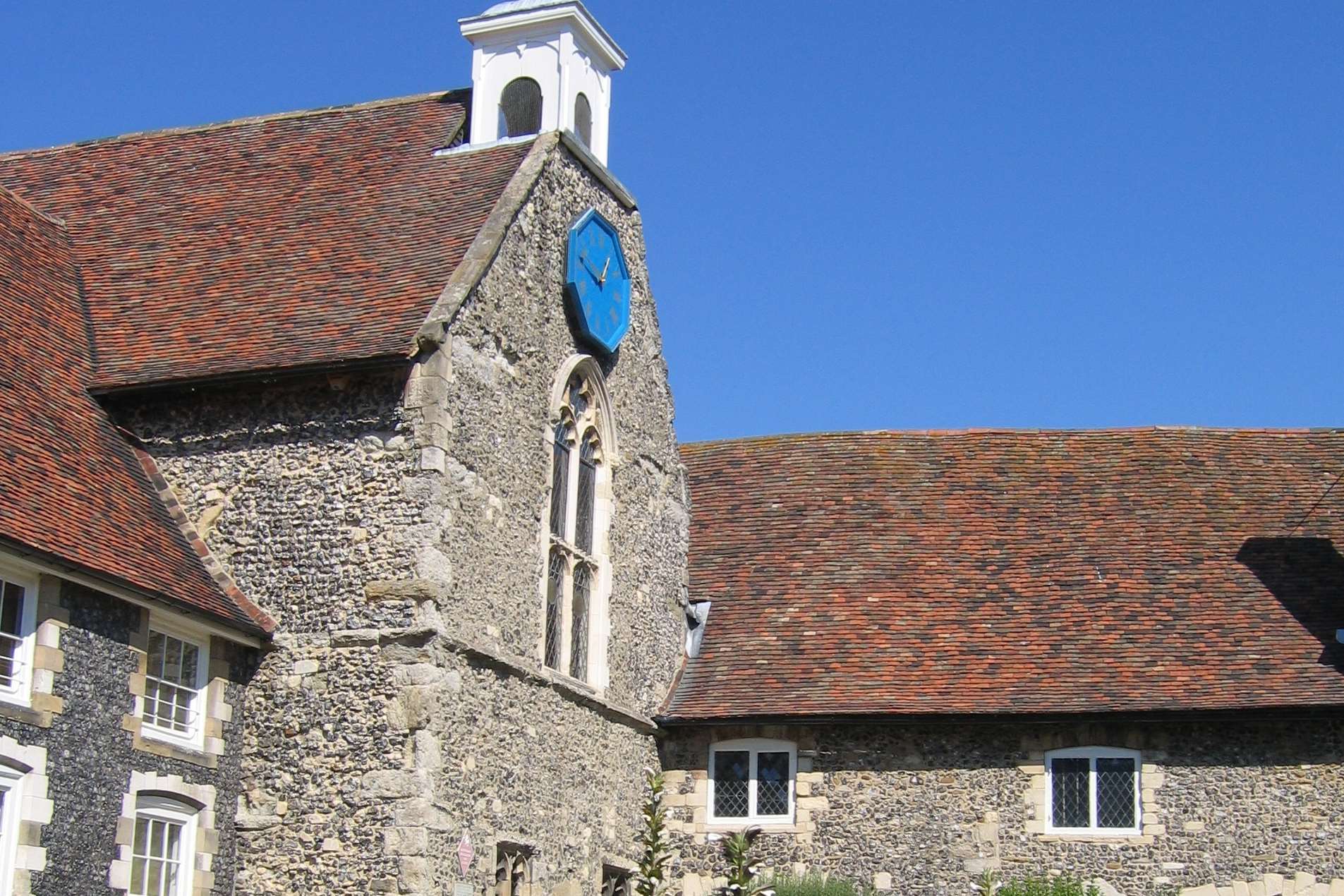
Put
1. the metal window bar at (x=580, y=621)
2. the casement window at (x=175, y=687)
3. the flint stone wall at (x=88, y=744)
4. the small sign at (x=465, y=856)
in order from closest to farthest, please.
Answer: the flint stone wall at (x=88, y=744) < the casement window at (x=175, y=687) < the small sign at (x=465, y=856) < the metal window bar at (x=580, y=621)

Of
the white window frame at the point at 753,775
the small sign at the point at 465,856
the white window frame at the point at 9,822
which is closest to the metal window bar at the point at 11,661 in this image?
the white window frame at the point at 9,822

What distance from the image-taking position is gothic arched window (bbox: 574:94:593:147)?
2105 cm

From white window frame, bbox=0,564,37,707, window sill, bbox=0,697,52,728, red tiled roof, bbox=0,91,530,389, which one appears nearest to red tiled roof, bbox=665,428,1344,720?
red tiled roof, bbox=0,91,530,389

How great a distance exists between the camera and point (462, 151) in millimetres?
19812

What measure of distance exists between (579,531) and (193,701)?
16.3 ft

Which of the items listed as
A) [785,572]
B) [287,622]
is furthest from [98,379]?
[785,572]

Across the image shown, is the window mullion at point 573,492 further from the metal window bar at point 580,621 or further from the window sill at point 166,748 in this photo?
the window sill at point 166,748

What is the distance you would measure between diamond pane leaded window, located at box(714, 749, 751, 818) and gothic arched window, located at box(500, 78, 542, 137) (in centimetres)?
731

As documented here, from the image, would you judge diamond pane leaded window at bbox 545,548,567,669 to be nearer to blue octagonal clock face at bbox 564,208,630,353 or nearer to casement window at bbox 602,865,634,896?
casement window at bbox 602,865,634,896

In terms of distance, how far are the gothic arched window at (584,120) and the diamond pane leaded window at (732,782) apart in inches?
280

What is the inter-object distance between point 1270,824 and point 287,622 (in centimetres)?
1012

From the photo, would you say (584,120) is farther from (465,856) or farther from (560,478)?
(465,856)

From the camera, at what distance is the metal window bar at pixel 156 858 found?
1480 centimetres

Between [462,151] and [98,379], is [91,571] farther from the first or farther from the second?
[462,151]
